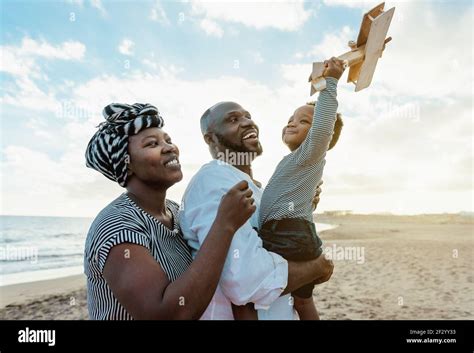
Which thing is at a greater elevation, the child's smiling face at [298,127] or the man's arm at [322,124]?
the child's smiling face at [298,127]

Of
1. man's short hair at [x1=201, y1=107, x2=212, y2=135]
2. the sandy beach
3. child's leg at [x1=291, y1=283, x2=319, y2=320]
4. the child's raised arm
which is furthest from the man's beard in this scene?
→ the sandy beach

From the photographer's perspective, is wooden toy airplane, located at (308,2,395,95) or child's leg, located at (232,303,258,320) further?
wooden toy airplane, located at (308,2,395,95)

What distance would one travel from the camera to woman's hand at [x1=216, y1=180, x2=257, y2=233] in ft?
6.70

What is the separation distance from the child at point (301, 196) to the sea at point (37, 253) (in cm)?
1139

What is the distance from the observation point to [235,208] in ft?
6.74

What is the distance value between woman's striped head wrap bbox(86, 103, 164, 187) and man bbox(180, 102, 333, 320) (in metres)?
0.38

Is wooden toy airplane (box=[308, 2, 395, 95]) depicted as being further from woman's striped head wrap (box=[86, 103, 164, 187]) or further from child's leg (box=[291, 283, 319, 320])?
child's leg (box=[291, 283, 319, 320])

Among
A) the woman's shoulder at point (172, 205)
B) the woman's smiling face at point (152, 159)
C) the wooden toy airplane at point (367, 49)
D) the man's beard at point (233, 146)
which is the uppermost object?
the wooden toy airplane at point (367, 49)

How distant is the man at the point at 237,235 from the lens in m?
2.13

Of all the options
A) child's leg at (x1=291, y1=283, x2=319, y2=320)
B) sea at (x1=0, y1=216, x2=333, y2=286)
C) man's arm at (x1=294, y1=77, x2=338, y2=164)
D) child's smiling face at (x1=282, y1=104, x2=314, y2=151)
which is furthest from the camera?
sea at (x1=0, y1=216, x2=333, y2=286)

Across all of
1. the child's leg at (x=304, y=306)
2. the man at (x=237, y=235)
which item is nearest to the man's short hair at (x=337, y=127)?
the man at (x=237, y=235)

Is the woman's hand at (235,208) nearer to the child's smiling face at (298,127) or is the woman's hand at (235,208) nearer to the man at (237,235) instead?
the man at (237,235)

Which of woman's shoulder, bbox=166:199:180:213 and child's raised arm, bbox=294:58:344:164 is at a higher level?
child's raised arm, bbox=294:58:344:164

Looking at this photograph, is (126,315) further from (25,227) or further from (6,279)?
(25,227)
